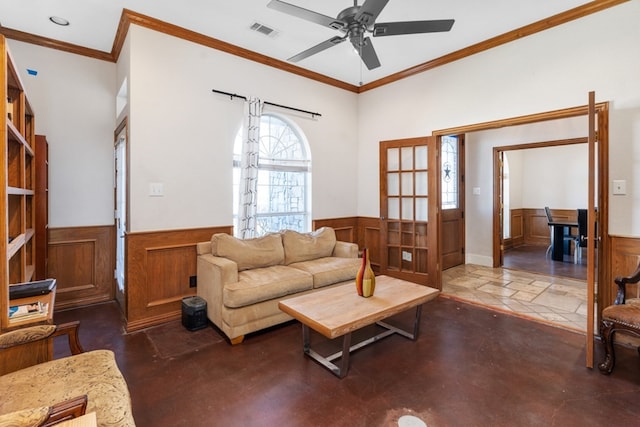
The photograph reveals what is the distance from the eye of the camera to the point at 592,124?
2.19m

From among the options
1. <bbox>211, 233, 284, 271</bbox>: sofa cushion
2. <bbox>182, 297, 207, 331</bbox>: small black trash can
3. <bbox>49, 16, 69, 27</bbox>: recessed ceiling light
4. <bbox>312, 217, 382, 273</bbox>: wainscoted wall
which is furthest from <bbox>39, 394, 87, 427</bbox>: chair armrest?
<bbox>312, 217, 382, 273</bbox>: wainscoted wall

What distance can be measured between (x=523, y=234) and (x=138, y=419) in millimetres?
8669

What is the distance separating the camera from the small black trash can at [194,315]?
2996mm

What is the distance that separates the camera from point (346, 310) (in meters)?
2.26

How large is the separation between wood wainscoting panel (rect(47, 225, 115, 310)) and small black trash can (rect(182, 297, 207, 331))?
4.80 feet

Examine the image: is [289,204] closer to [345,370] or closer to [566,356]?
[345,370]

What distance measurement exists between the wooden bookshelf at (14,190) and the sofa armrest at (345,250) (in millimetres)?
2884

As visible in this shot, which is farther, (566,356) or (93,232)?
(93,232)

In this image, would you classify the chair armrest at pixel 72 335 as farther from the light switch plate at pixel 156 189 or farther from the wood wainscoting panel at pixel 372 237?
the wood wainscoting panel at pixel 372 237

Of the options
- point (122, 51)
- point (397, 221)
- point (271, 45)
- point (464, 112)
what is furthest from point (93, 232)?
point (464, 112)

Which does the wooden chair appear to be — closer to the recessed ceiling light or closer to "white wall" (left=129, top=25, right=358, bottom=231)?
"white wall" (left=129, top=25, right=358, bottom=231)

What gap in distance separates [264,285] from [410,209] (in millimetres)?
2473

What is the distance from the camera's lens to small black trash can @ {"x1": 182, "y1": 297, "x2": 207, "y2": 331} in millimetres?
2996

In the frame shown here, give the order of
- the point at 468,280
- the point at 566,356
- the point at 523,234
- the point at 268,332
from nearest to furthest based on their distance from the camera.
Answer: the point at 566,356 → the point at 268,332 → the point at 468,280 → the point at 523,234
